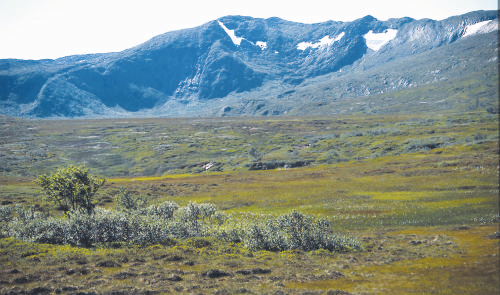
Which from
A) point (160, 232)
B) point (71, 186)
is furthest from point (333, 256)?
point (71, 186)

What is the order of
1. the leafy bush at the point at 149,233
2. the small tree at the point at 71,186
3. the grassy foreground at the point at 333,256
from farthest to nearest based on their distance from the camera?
the small tree at the point at 71,186
the leafy bush at the point at 149,233
the grassy foreground at the point at 333,256

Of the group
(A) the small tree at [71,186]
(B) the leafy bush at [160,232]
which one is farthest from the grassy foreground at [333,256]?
(A) the small tree at [71,186]

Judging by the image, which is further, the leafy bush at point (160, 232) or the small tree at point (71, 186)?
the small tree at point (71, 186)

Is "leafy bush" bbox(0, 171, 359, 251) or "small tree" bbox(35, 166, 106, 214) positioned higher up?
"small tree" bbox(35, 166, 106, 214)

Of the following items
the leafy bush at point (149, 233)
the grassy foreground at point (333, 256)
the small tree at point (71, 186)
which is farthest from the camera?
the small tree at point (71, 186)

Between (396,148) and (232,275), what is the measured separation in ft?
558

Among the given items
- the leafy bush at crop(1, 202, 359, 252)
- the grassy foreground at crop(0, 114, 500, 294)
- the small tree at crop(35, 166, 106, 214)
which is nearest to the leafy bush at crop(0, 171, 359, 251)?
the leafy bush at crop(1, 202, 359, 252)

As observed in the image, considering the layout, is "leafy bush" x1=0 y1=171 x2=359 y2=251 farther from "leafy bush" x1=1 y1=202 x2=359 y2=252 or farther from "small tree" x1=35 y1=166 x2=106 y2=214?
"small tree" x1=35 y1=166 x2=106 y2=214

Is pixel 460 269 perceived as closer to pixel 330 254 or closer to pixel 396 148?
pixel 330 254

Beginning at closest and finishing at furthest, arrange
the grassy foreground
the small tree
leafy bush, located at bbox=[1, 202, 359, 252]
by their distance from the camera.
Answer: the grassy foreground < leafy bush, located at bbox=[1, 202, 359, 252] < the small tree

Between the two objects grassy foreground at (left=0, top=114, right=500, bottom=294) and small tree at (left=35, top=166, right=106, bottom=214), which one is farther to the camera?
small tree at (left=35, top=166, right=106, bottom=214)

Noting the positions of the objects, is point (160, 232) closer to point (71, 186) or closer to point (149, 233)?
point (149, 233)

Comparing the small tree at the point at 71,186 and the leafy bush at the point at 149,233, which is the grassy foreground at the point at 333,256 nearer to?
the leafy bush at the point at 149,233

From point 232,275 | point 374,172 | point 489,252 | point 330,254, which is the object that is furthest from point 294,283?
point 374,172
